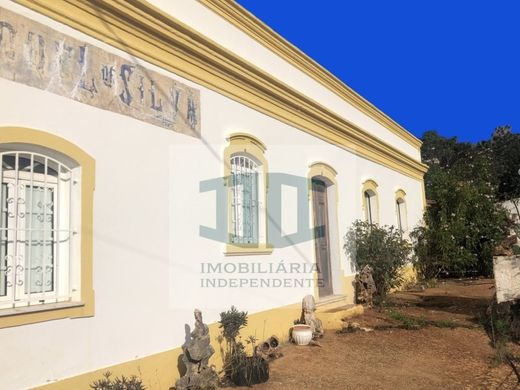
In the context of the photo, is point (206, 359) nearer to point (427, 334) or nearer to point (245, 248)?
point (245, 248)

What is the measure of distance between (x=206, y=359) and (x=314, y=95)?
6086mm

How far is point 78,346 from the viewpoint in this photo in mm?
4102

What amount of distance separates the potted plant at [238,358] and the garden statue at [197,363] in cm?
34

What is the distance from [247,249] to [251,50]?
10.5ft

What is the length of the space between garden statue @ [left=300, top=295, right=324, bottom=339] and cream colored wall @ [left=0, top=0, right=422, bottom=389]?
823mm

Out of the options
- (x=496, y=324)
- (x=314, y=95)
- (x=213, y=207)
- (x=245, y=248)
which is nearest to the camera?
(x=213, y=207)

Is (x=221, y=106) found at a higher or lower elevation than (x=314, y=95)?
lower

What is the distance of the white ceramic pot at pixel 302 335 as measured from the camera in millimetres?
6984

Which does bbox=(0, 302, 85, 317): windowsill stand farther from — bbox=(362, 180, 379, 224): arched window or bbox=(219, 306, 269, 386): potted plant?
bbox=(362, 180, 379, 224): arched window

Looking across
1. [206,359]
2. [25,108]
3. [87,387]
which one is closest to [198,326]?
[206,359]

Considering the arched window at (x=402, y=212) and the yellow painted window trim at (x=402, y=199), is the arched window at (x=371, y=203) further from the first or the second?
the arched window at (x=402, y=212)

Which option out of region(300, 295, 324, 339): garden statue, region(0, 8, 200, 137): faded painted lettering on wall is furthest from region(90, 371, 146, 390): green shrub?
region(300, 295, 324, 339): garden statue

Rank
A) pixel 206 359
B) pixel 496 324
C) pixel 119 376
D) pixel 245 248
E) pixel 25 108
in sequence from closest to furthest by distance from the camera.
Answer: pixel 25 108
pixel 119 376
pixel 206 359
pixel 245 248
pixel 496 324

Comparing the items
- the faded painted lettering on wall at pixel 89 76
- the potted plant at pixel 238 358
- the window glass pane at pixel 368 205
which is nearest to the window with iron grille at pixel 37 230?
the faded painted lettering on wall at pixel 89 76
